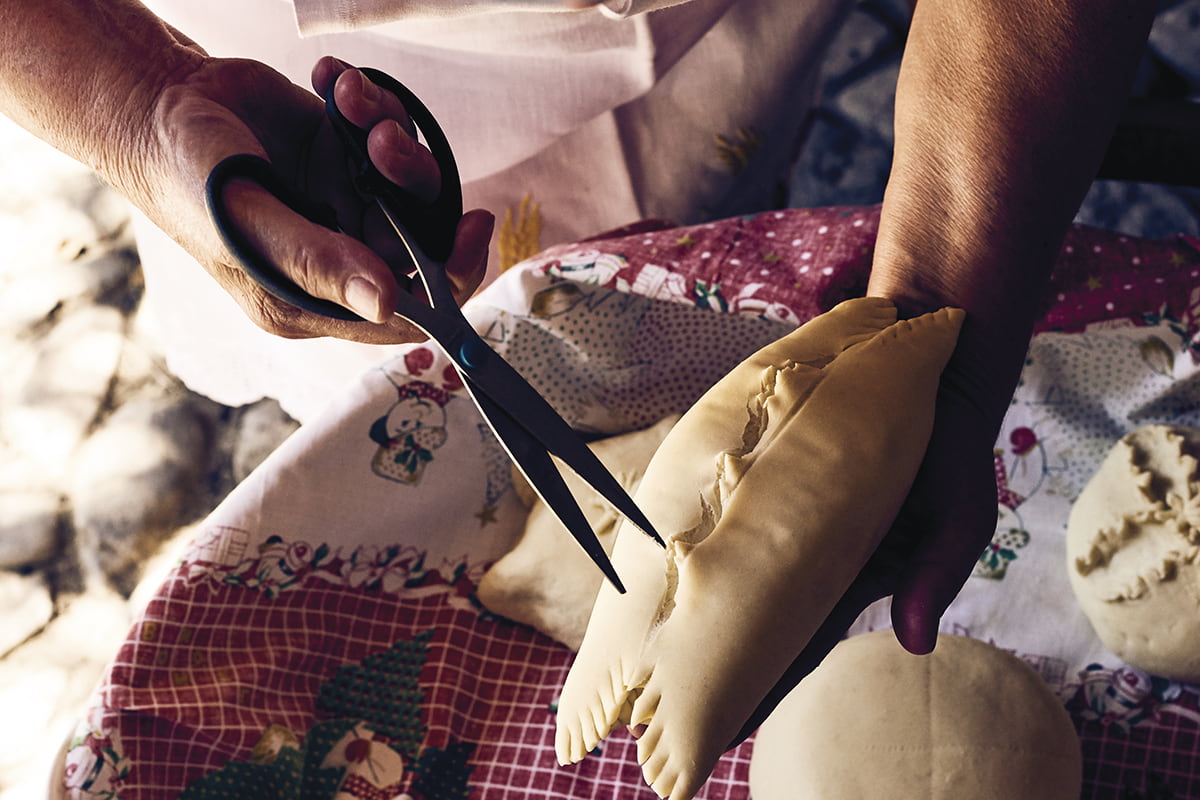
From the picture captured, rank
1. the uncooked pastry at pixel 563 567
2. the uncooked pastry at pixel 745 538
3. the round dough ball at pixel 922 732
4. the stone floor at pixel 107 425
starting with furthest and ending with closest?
1. the stone floor at pixel 107 425
2. the uncooked pastry at pixel 563 567
3. the round dough ball at pixel 922 732
4. the uncooked pastry at pixel 745 538

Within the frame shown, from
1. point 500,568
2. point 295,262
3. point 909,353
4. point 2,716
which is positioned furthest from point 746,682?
point 2,716

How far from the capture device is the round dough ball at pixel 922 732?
2.75 feet

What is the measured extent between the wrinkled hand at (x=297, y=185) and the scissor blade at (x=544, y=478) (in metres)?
0.10

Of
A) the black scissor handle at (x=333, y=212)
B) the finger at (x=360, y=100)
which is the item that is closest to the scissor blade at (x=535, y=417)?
the black scissor handle at (x=333, y=212)

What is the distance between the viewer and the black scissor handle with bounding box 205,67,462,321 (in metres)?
0.65

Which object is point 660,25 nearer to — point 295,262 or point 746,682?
point 295,262

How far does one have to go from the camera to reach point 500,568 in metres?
1.12

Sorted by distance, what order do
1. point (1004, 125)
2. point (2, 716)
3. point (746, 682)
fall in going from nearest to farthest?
point (746, 682) → point (1004, 125) → point (2, 716)

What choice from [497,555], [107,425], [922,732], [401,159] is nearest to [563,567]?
[497,555]

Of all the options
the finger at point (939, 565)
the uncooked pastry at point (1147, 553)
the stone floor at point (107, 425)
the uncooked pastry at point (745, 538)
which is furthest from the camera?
the stone floor at point (107, 425)

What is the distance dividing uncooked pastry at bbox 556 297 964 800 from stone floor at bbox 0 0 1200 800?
1.12m

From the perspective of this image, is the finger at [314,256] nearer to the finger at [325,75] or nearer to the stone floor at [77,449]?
the finger at [325,75]

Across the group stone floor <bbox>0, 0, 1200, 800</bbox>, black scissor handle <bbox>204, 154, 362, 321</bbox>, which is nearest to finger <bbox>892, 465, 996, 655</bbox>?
black scissor handle <bbox>204, 154, 362, 321</bbox>

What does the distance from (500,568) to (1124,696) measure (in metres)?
0.69
